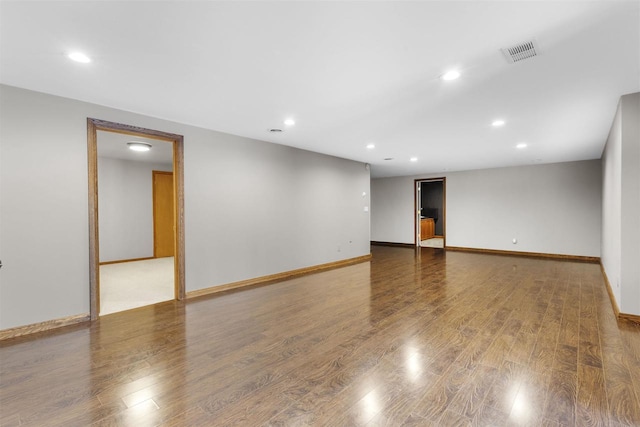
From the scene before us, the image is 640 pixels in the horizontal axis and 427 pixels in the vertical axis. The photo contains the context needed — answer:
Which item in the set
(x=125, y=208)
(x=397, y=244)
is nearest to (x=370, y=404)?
(x=125, y=208)

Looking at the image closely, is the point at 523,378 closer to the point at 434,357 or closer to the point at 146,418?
the point at 434,357

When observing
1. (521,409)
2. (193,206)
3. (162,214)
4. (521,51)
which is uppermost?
(521,51)

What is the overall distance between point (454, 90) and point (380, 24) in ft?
4.69

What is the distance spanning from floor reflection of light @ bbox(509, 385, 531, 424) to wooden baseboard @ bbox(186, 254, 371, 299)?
3.78 meters

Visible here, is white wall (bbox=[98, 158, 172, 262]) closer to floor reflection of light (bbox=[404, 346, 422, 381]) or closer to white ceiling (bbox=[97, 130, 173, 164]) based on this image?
white ceiling (bbox=[97, 130, 173, 164])

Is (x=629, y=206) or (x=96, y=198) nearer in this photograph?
(x=629, y=206)

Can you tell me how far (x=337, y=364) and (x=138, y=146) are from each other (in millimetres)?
5402

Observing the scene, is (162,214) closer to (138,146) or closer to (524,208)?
(138,146)

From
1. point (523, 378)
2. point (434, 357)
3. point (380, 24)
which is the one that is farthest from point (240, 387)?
point (380, 24)

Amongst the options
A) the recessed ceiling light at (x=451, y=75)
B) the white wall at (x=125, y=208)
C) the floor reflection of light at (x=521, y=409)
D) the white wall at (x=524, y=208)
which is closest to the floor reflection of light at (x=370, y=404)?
the floor reflection of light at (x=521, y=409)

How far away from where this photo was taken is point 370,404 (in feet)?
6.17

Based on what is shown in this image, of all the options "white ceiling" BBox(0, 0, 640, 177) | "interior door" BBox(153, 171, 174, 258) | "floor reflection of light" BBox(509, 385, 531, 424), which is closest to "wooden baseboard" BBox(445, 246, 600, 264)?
"white ceiling" BBox(0, 0, 640, 177)

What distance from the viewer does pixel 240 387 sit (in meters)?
2.08

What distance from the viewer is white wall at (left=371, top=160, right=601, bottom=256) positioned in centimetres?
718
